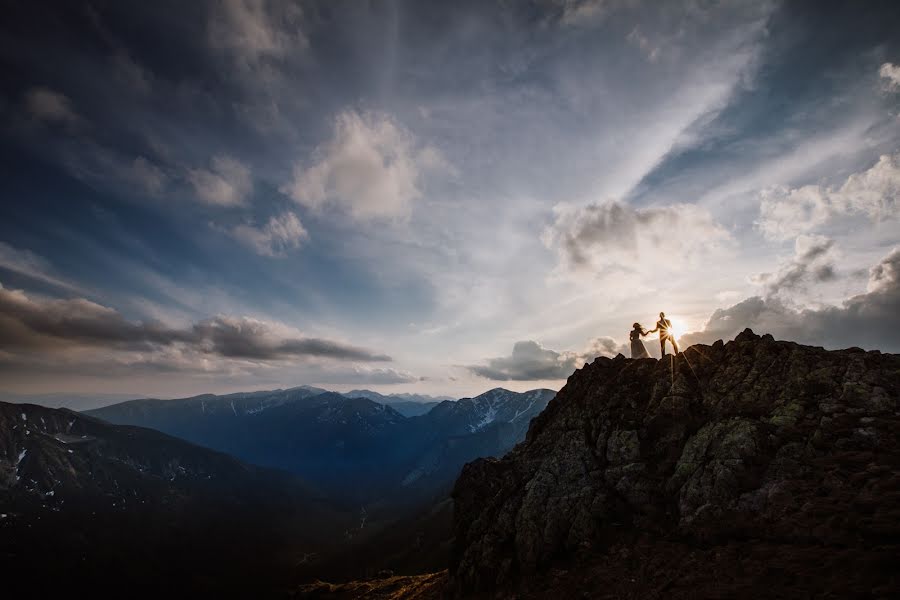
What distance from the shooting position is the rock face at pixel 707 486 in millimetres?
21188

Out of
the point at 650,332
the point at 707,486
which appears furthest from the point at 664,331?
the point at 707,486

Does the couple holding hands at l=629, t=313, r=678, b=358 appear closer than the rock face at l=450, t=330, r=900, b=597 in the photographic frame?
No

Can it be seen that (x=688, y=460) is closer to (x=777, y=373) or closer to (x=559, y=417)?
(x=777, y=373)

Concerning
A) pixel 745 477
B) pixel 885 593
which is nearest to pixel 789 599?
pixel 885 593

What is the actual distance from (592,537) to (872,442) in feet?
68.1

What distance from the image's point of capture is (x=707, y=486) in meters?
29.6

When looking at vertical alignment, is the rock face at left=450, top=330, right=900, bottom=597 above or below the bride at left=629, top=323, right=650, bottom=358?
below

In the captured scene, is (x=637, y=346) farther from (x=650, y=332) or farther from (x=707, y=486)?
(x=707, y=486)

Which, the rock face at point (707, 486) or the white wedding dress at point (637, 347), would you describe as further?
the white wedding dress at point (637, 347)

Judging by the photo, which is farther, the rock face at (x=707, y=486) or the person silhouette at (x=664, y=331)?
the person silhouette at (x=664, y=331)

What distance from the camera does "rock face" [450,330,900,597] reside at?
69.5 feet

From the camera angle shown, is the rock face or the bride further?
the bride

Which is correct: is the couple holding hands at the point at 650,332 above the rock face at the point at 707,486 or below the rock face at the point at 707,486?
above

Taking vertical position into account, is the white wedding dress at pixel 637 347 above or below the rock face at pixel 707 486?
above
